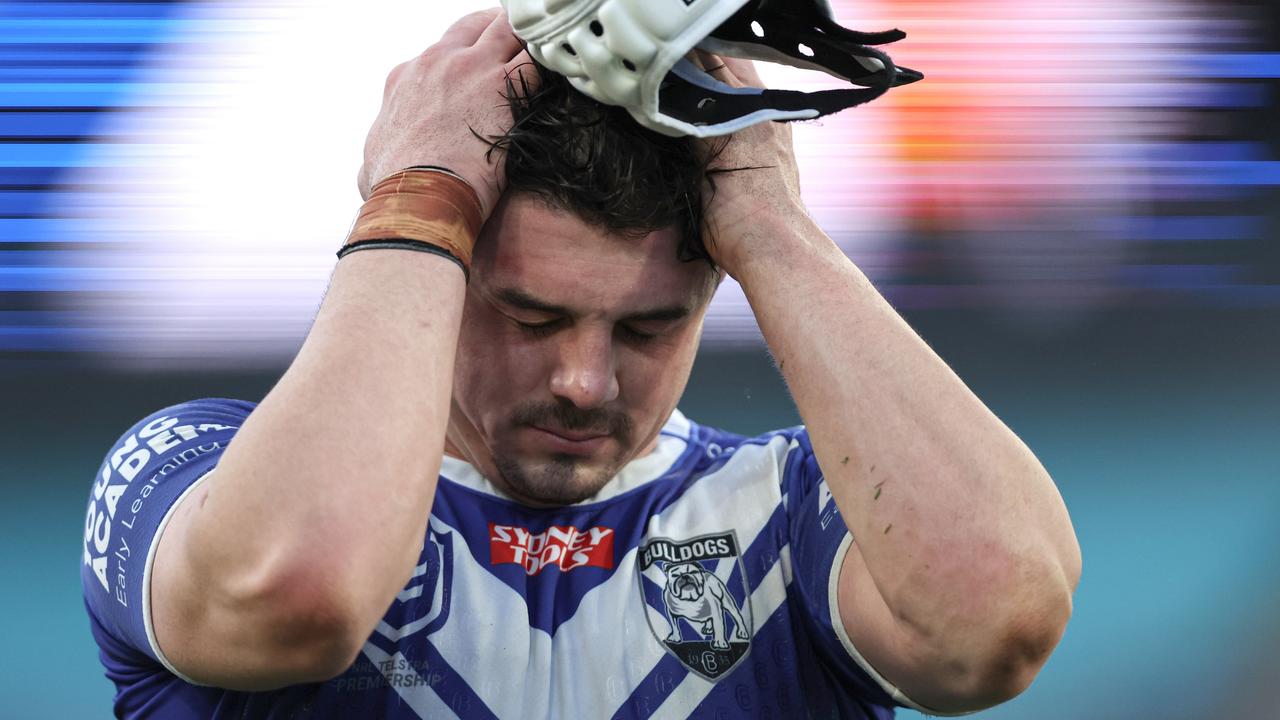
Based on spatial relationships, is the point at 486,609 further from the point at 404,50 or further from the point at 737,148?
the point at 404,50

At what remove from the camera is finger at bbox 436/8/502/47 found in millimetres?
1333

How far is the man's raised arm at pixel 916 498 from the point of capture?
1.02m

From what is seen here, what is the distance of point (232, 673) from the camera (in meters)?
0.94

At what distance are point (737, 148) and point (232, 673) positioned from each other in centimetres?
78

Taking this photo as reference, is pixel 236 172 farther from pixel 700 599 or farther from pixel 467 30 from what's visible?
pixel 700 599

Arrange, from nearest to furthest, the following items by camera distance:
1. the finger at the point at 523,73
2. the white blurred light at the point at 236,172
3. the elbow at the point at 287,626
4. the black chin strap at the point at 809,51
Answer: the elbow at the point at 287,626, the black chin strap at the point at 809,51, the finger at the point at 523,73, the white blurred light at the point at 236,172

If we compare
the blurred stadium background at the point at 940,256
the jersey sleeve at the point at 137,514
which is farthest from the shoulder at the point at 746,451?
the blurred stadium background at the point at 940,256

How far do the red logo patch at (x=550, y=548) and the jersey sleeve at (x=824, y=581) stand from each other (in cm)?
25

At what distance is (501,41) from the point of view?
1316 millimetres

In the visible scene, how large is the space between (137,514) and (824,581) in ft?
2.46

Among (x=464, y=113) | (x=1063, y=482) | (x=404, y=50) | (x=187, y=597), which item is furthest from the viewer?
(x=1063, y=482)

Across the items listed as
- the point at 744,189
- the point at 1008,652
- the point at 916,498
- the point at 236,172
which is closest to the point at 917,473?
the point at 916,498

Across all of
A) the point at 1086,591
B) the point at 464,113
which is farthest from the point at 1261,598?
the point at 464,113

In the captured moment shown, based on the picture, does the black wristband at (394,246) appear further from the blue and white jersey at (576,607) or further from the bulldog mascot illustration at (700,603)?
the bulldog mascot illustration at (700,603)
